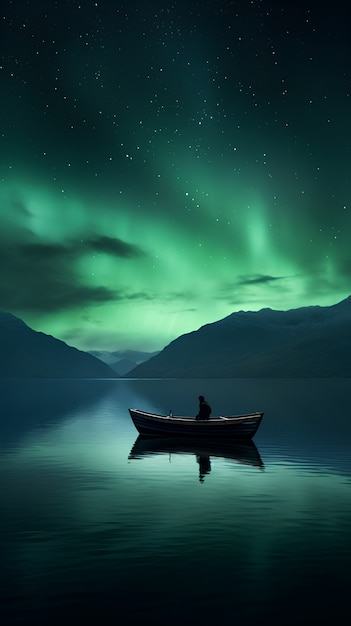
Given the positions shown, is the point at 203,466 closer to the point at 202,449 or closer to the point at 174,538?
the point at 202,449

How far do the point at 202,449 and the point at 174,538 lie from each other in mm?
31677

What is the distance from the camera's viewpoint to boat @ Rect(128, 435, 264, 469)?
48.7 meters

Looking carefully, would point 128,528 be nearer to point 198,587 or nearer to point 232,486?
point 198,587

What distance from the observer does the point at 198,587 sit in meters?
17.5

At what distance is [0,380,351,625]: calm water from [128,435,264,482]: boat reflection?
0.50 metres

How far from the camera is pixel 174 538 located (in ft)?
75.8

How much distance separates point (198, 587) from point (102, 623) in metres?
3.51

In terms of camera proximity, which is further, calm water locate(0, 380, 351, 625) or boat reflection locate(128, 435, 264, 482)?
boat reflection locate(128, 435, 264, 482)

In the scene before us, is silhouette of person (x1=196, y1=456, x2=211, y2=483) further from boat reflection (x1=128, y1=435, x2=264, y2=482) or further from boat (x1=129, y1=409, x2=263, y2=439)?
boat (x1=129, y1=409, x2=263, y2=439)

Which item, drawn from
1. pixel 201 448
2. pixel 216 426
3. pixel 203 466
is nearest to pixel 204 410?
pixel 216 426

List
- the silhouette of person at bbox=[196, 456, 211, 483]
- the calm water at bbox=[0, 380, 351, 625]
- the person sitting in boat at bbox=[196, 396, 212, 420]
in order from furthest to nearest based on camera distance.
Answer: the person sitting in boat at bbox=[196, 396, 212, 420] → the silhouette of person at bbox=[196, 456, 211, 483] → the calm water at bbox=[0, 380, 351, 625]

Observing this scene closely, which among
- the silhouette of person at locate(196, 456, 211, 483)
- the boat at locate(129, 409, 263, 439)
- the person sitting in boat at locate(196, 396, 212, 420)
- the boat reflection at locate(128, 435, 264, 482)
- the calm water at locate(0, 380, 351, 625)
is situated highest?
the person sitting in boat at locate(196, 396, 212, 420)

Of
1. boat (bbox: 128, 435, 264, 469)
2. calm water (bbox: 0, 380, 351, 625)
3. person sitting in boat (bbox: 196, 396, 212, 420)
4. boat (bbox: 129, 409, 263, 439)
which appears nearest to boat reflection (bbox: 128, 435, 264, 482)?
boat (bbox: 128, 435, 264, 469)

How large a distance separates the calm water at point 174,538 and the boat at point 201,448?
2.04ft
